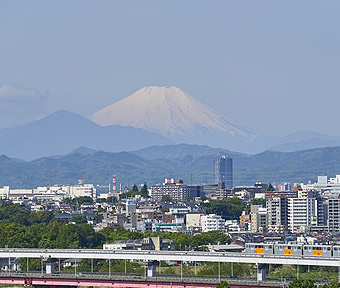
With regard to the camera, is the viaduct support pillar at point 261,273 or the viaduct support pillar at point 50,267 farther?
the viaduct support pillar at point 50,267

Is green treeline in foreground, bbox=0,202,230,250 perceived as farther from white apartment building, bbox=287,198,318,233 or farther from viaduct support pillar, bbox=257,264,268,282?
viaduct support pillar, bbox=257,264,268,282

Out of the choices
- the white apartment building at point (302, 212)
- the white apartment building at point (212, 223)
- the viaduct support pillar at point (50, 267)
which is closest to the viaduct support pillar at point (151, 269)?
the viaduct support pillar at point (50, 267)

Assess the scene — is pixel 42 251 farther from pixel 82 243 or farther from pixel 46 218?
pixel 46 218

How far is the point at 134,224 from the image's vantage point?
509 feet

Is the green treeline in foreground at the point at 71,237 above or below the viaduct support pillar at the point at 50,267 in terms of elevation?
above

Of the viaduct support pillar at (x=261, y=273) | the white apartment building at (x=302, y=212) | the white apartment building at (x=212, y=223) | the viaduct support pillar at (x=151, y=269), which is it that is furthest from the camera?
the white apartment building at (x=302, y=212)

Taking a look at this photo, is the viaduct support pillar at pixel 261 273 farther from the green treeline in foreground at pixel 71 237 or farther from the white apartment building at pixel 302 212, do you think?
the white apartment building at pixel 302 212

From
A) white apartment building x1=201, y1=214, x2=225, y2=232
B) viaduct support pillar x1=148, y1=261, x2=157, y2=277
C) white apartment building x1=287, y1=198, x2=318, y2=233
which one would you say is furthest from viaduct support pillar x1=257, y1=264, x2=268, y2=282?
white apartment building x1=287, y1=198, x2=318, y2=233

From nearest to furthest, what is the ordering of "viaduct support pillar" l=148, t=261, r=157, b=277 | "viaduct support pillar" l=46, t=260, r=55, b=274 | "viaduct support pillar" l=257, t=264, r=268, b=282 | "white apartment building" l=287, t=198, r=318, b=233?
"viaduct support pillar" l=257, t=264, r=268, b=282 → "viaduct support pillar" l=148, t=261, r=157, b=277 → "viaduct support pillar" l=46, t=260, r=55, b=274 → "white apartment building" l=287, t=198, r=318, b=233

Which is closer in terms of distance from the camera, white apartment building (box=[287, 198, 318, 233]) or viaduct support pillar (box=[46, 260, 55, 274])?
viaduct support pillar (box=[46, 260, 55, 274])

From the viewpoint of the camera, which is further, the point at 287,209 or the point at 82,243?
the point at 287,209

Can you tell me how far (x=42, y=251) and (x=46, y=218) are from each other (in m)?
76.6

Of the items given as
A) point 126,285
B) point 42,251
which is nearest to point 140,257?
point 126,285

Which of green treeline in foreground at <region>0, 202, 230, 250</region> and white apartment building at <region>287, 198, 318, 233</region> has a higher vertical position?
white apartment building at <region>287, 198, 318, 233</region>
